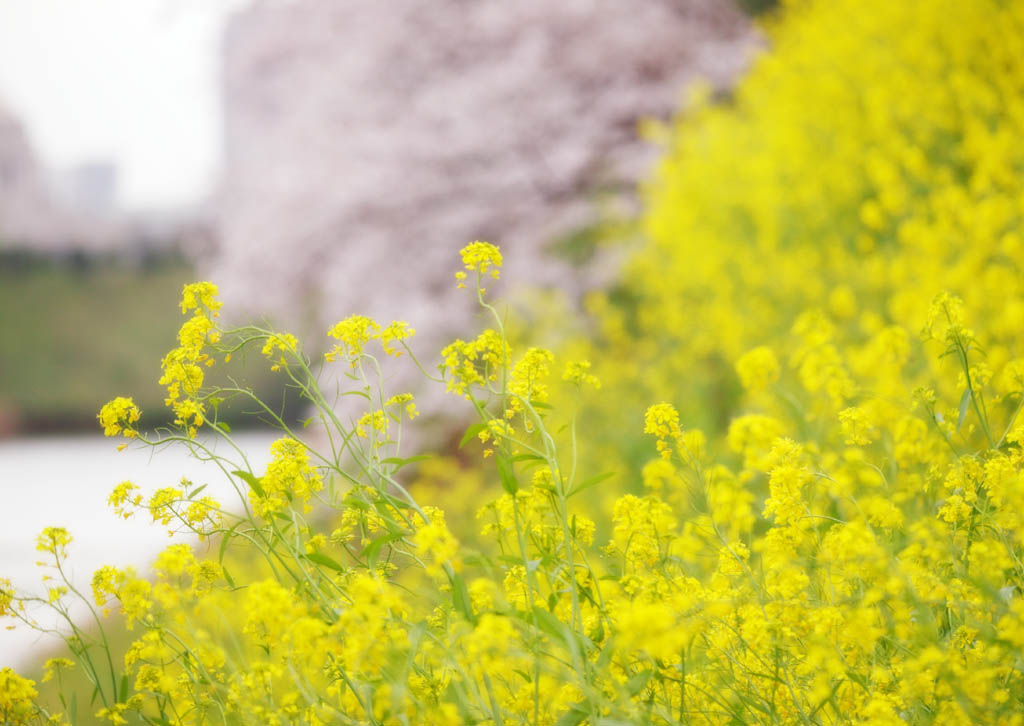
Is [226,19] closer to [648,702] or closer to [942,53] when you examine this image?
[942,53]

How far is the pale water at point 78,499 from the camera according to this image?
6441 mm

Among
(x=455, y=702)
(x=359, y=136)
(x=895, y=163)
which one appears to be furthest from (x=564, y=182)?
(x=455, y=702)

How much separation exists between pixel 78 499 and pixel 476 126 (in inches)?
224

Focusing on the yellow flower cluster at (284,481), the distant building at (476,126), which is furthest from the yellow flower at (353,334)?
the distant building at (476,126)

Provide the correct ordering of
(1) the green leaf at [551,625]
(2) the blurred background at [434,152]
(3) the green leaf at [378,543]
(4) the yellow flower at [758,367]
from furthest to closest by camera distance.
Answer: (2) the blurred background at [434,152]
(4) the yellow flower at [758,367]
(3) the green leaf at [378,543]
(1) the green leaf at [551,625]

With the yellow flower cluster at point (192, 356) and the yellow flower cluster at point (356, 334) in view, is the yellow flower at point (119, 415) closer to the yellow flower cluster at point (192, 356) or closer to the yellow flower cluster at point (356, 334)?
the yellow flower cluster at point (192, 356)

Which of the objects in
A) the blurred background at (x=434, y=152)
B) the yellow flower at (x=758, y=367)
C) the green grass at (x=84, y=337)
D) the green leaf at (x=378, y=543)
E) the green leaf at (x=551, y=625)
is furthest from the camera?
the green grass at (x=84, y=337)

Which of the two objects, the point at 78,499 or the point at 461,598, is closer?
the point at 461,598

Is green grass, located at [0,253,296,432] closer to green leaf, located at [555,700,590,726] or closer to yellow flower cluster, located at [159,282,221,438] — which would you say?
yellow flower cluster, located at [159,282,221,438]

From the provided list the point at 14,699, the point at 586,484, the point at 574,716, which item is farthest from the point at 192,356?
the point at 574,716

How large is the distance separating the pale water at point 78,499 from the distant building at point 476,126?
2004mm

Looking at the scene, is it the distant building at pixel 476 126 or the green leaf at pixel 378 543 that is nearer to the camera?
the green leaf at pixel 378 543

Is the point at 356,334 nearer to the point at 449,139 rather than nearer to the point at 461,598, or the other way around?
the point at 461,598

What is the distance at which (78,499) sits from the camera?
8188mm
